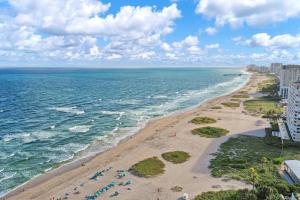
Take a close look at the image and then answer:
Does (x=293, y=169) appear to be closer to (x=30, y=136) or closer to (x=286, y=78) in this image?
(x=30, y=136)

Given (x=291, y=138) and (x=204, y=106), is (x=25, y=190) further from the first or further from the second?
(x=204, y=106)

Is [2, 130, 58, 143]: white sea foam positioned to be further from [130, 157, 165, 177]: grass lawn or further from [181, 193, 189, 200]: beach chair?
[181, 193, 189, 200]: beach chair

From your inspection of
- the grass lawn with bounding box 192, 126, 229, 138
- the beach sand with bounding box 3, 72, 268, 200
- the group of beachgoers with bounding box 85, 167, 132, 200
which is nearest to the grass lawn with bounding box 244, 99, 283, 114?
the beach sand with bounding box 3, 72, 268, 200

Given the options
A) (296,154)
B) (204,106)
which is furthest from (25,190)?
(204,106)

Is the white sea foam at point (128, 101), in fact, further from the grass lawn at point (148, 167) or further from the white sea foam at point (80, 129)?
the grass lawn at point (148, 167)

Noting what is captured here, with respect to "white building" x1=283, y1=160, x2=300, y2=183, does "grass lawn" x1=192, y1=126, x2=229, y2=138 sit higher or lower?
lower
